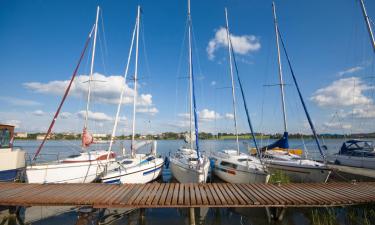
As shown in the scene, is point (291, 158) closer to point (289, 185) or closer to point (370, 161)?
point (289, 185)

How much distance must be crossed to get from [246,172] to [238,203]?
6.67 m

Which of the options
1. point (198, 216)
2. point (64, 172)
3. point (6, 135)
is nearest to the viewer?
point (198, 216)

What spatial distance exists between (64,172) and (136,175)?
16.8 feet

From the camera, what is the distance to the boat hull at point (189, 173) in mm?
14337

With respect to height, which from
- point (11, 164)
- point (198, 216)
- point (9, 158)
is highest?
point (9, 158)

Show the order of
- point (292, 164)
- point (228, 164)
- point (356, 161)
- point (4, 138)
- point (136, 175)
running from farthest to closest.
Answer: point (356, 161)
point (228, 164)
point (4, 138)
point (292, 164)
point (136, 175)

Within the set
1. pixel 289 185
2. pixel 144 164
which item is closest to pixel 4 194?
pixel 144 164

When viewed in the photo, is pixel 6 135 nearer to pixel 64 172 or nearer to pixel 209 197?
pixel 64 172

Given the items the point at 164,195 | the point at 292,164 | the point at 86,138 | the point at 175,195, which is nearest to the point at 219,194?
the point at 175,195

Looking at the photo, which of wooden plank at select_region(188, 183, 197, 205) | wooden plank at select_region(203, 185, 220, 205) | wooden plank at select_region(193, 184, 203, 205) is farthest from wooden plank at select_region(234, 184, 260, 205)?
wooden plank at select_region(188, 183, 197, 205)

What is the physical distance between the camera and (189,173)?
50.2 ft

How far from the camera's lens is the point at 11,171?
16625mm

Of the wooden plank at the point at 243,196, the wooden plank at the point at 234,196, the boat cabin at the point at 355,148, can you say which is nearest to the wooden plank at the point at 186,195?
the wooden plank at the point at 234,196

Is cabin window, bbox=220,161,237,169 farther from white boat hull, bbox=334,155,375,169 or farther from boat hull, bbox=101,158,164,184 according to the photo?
white boat hull, bbox=334,155,375,169
